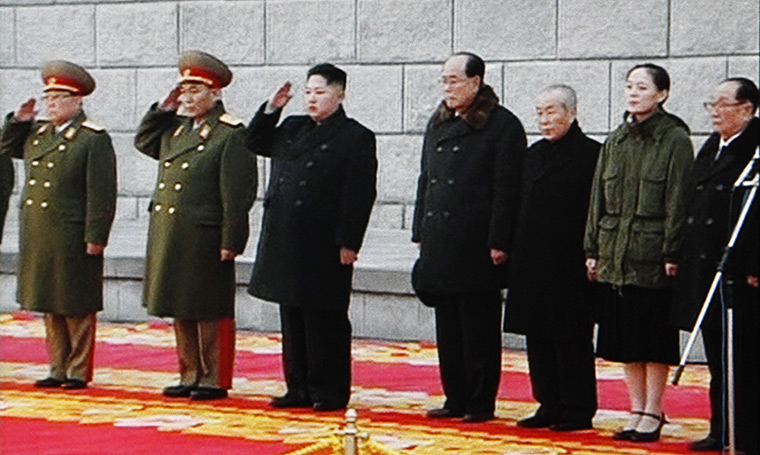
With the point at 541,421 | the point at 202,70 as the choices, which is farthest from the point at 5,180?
the point at 541,421

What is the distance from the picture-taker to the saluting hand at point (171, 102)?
34.9 feet

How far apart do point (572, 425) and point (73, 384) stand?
9.37 ft

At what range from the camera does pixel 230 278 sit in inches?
409

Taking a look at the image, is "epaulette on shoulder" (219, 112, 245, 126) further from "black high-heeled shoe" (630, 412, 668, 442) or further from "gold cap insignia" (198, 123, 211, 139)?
"black high-heeled shoe" (630, 412, 668, 442)

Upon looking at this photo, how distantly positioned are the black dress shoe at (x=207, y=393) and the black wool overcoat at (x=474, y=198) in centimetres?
127

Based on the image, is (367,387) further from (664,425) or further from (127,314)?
(127,314)

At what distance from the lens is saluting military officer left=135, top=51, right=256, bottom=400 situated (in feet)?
33.9

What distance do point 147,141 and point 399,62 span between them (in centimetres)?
474

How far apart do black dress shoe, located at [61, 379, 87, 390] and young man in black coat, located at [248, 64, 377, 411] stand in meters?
1.17

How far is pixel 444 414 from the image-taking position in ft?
31.6

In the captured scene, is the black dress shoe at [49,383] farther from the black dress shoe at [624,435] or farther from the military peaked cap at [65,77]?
the black dress shoe at [624,435]

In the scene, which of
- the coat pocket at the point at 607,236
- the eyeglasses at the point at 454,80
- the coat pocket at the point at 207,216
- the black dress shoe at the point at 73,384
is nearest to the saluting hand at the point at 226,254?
the coat pocket at the point at 207,216

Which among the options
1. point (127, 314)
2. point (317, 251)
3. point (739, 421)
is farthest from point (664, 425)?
point (127, 314)

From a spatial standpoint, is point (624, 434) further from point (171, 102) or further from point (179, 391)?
point (171, 102)
